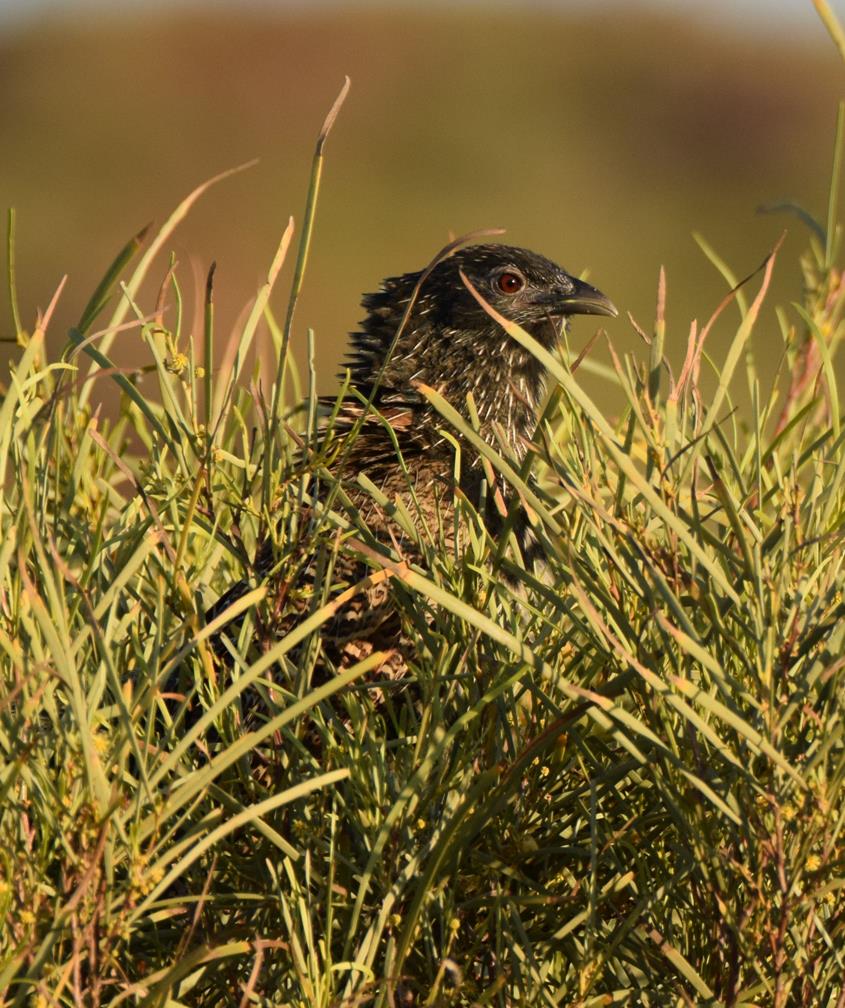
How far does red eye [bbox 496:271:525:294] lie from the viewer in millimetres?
4570

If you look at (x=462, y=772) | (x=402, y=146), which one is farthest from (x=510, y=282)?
(x=402, y=146)

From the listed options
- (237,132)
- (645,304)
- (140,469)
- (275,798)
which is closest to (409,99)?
(237,132)

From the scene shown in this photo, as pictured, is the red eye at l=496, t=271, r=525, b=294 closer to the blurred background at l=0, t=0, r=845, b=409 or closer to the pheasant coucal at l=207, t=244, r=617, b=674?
the pheasant coucal at l=207, t=244, r=617, b=674

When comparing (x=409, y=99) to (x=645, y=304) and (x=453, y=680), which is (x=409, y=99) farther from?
(x=453, y=680)

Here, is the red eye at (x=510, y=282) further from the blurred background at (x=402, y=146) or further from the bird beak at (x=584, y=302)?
the blurred background at (x=402, y=146)

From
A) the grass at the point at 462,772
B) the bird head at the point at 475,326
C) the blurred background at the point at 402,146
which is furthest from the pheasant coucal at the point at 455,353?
the blurred background at the point at 402,146

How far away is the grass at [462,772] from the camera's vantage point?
1.86 meters

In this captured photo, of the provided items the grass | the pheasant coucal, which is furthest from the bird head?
the grass

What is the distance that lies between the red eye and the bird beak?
13cm

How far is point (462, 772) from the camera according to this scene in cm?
211

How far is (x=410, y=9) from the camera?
31.8m

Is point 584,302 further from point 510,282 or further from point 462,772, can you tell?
point 462,772

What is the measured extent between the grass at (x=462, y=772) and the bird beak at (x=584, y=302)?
2093mm

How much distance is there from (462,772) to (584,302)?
8.68ft
